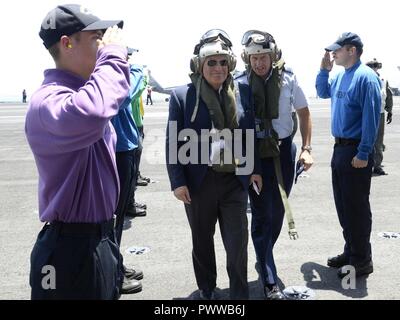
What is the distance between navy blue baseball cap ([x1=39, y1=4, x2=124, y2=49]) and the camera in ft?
6.02

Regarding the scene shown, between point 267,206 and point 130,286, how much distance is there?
4.54 ft

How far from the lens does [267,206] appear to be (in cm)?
369

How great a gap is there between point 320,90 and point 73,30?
10.3ft

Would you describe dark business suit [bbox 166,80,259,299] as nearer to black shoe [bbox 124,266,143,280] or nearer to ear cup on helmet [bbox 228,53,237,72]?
ear cup on helmet [bbox 228,53,237,72]

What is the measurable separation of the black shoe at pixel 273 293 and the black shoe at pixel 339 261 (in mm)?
875

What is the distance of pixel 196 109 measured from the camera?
3229mm

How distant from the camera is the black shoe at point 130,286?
3.73 meters

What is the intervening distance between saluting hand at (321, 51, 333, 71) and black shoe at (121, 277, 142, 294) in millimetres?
2722

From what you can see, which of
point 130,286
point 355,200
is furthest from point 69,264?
point 355,200

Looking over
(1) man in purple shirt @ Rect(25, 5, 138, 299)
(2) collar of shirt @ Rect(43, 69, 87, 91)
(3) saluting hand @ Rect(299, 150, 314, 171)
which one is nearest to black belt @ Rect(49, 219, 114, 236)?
(1) man in purple shirt @ Rect(25, 5, 138, 299)

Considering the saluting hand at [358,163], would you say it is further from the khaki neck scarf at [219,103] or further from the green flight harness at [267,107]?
the khaki neck scarf at [219,103]
